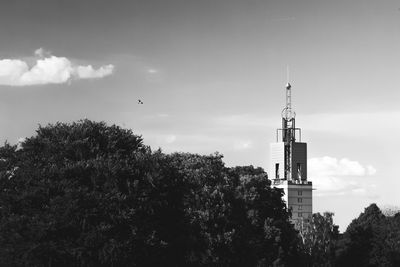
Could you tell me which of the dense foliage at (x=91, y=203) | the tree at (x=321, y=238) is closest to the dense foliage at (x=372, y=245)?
the tree at (x=321, y=238)

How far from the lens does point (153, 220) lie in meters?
64.6

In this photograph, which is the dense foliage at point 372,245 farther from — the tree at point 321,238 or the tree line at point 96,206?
the tree line at point 96,206

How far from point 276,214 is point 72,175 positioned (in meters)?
43.6

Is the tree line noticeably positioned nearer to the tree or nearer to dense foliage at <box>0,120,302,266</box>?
dense foliage at <box>0,120,302,266</box>

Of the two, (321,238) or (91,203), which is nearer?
(91,203)

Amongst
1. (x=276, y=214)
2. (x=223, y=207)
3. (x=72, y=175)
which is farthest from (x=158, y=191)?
(x=276, y=214)

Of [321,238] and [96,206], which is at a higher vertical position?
[321,238]

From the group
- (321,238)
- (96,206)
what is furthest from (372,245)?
(96,206)

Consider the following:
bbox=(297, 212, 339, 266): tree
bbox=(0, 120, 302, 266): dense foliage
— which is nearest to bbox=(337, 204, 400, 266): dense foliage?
bbox=(297, 212, 339, 266): tree

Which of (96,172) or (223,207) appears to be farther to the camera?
(223,207)

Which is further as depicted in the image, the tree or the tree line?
the tree

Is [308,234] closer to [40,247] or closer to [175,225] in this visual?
[175,225]

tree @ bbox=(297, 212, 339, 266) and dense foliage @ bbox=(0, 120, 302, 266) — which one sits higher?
tree @ bbox=(297, 212, 339, 266)

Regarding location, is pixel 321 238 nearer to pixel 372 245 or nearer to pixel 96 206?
pixel 372 245
